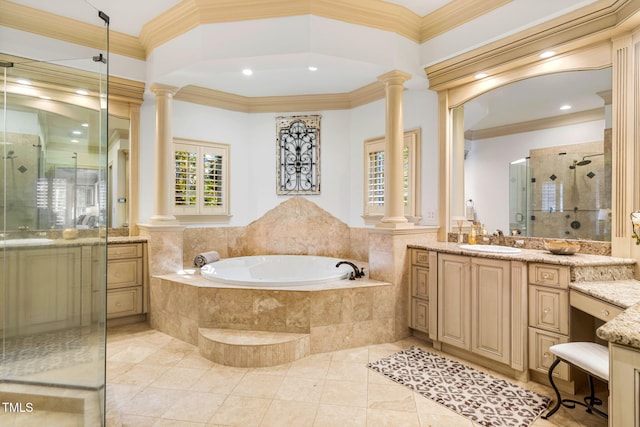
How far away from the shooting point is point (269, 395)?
7.59 feet

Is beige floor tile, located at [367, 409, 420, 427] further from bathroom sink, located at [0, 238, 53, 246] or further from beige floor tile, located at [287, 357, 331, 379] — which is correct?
bathroom sink, located at [0, 238, 53, 246]

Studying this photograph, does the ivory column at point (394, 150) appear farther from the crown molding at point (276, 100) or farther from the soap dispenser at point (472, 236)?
the crown molding at point (276, 100)

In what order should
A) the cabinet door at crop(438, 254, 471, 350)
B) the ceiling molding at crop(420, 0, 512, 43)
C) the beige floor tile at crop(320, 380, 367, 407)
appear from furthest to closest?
1. the ceiling molding at crop(420, 0, 512, 43)
2. the cabinet door at crop(438, 254, 471, 350)
3. the beige floor tile at crop(320, 380, 367, 407)

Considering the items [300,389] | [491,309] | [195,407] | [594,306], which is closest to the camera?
[594,306]

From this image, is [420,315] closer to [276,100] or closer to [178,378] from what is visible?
[178,378]

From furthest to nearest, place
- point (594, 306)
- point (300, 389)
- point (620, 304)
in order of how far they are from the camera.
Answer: point (300, 389)
point (594, 306)
point (620, 304)

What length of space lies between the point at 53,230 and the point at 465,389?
3186mm

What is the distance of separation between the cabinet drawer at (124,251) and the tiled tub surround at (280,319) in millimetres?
807

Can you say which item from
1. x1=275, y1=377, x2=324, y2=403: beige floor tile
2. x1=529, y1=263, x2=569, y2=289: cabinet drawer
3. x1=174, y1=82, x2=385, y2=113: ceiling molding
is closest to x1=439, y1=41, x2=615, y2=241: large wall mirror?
x1=529, y1=263, x2=569, y2=289: cabinet drawer

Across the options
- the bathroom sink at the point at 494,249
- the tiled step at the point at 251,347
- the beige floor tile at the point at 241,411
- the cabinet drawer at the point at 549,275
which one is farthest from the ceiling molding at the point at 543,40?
the beige floor tile at the point at 241,411

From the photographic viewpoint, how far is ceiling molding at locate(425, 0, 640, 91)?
2379 mm

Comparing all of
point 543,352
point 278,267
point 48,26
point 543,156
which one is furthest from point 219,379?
point 543,156

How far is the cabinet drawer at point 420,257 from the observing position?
126 inches

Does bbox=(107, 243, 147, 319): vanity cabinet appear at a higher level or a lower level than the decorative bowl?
lower
